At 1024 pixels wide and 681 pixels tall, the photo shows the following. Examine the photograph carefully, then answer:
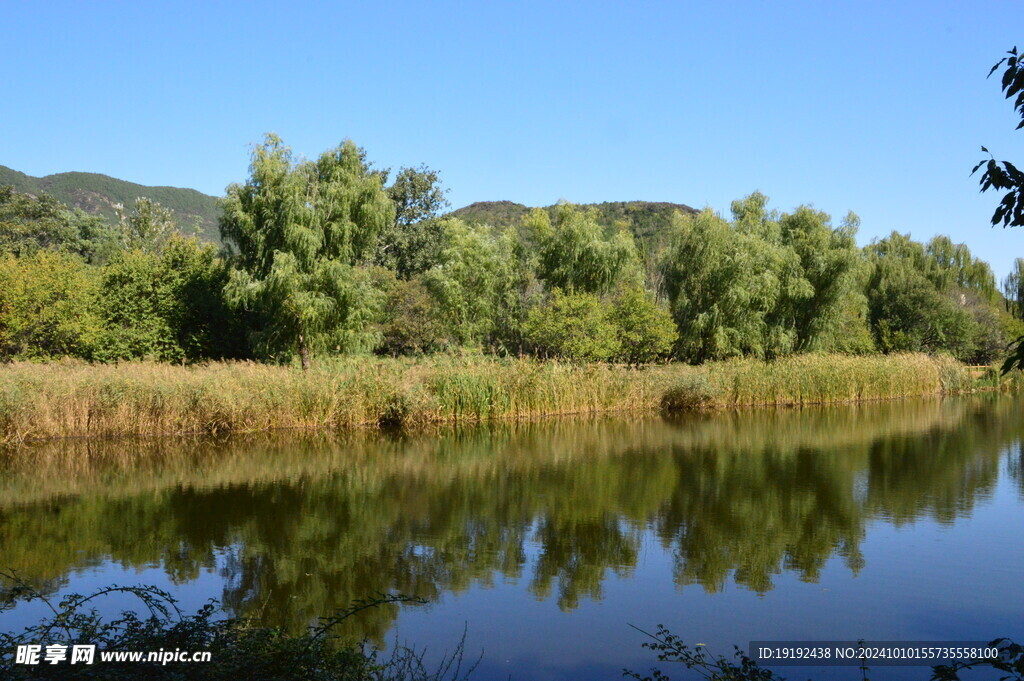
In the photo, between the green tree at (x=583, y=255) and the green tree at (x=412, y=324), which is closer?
the green tree at (x=583, y=255)

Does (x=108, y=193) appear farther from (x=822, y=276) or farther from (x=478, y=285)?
(x=822, y=276)

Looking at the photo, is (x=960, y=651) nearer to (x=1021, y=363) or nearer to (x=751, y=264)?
(x=1021, y=363)

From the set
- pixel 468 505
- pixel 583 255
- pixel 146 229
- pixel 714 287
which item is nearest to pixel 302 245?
pixel 583 255

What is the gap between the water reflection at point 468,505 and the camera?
8.82m

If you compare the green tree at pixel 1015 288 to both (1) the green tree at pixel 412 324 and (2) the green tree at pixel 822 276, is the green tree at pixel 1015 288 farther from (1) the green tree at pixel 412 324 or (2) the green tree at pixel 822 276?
(1) the green tree at pixel 412 324

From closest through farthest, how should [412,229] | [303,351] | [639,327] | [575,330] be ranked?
[303,351], [575,330], [639,327], [412,229]

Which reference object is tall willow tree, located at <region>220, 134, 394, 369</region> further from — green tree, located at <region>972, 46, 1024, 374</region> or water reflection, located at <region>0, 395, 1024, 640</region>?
green tree, located at <region>972, 46, 1024, 374</region>

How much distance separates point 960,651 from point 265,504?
874 cm

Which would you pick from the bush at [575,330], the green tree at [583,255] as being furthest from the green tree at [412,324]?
the bush at [575,330]

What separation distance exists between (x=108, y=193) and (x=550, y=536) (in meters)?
114

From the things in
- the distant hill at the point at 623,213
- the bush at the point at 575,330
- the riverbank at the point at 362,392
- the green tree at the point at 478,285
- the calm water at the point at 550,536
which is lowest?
the calm water at the point at 550,536

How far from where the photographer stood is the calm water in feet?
24.2

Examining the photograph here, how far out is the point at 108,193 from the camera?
4306 inches

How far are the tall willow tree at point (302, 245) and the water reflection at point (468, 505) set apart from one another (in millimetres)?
6522
